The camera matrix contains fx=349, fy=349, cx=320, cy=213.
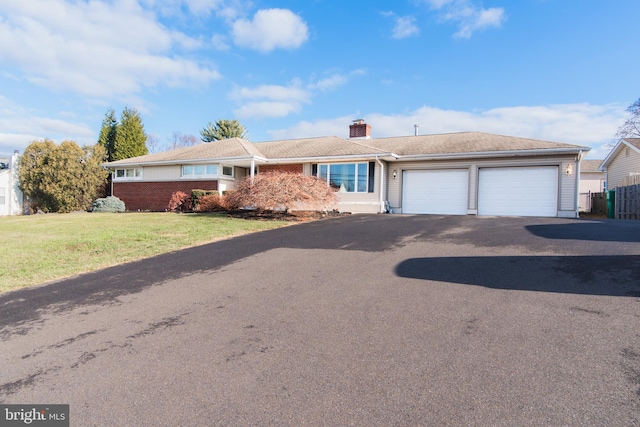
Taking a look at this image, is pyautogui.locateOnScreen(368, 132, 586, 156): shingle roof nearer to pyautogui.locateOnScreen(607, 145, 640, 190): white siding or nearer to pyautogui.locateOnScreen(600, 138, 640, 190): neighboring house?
pyautogui.locateOnScreen(600, 138, 640, 190): neighboring house

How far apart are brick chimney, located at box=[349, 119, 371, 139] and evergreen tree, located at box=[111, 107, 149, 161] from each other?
56.9 feet

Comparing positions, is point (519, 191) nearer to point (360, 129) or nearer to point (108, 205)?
point (360, 129)

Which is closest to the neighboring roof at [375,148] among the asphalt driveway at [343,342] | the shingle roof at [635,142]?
the shingle roof at [635,142]

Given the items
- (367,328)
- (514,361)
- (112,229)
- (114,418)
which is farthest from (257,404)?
(112,229)

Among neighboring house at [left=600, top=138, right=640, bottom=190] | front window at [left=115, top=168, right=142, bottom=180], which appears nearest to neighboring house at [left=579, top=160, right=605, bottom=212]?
neighboring house at [left=600, top=138, right=640, bottom=190]

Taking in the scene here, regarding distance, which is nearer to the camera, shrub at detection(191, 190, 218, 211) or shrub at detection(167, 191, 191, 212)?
shrub at detection(191, 190, 218, 211)

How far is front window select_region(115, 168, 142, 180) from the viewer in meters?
22.5

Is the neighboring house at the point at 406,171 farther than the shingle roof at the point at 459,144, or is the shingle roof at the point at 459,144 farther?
the shingle roof at the point at 459,144

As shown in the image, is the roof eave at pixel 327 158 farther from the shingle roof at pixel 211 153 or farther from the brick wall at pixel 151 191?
the brick wall at pixel 151 191

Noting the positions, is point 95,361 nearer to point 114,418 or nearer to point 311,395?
point 114,418

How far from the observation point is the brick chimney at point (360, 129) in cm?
2355

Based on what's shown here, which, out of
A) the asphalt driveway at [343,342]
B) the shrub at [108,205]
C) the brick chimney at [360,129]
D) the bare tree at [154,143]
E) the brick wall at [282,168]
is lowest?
the asphalt driveway at [343,342]

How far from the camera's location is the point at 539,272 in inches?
212

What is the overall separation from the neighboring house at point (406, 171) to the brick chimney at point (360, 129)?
1.07 metres
